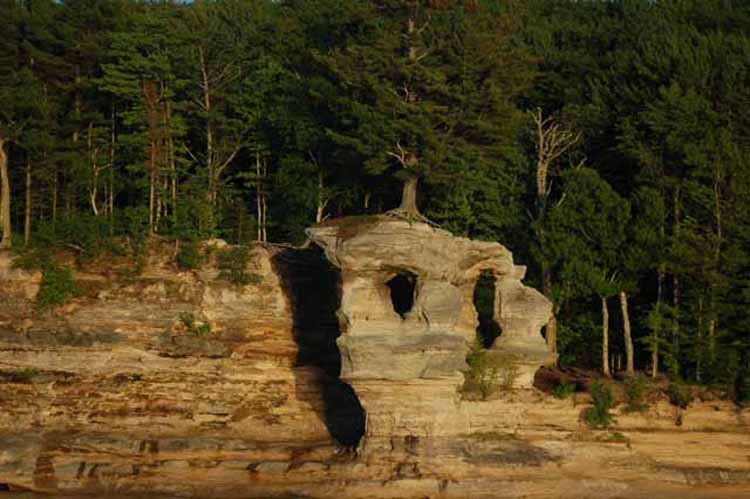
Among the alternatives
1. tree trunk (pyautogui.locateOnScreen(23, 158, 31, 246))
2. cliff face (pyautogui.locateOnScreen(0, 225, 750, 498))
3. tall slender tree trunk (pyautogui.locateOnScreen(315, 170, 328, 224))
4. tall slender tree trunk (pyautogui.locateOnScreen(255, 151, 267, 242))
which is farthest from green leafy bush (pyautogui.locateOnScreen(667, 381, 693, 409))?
tree trunk (pyautogui.locateOnScreen(23, 158, 31, 246))

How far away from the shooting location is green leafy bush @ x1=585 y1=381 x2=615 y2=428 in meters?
26.8

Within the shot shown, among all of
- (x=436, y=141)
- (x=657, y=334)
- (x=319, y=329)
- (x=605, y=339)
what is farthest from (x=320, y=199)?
(x=657, y=334)

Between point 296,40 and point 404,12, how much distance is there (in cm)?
861

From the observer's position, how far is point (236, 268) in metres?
29.8

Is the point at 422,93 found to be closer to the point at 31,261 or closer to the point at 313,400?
the point at 313,400

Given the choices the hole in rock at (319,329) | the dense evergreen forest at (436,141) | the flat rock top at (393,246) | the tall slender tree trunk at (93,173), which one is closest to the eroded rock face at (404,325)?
the flat rock top at (393,246)

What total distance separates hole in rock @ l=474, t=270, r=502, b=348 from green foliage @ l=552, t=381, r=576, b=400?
2.82 m

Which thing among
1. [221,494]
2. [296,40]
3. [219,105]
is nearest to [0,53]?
[219,105]

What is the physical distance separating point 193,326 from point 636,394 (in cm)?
1226

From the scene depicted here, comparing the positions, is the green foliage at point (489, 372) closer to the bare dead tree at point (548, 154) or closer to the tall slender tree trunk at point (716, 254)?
the bare dead tree at point (548, 154)

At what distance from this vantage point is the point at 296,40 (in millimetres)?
38562

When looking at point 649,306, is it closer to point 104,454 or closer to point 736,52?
point 736,52

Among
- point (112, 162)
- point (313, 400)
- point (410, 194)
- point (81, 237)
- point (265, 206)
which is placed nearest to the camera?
point (313, 400)

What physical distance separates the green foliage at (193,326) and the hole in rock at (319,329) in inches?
98.9
